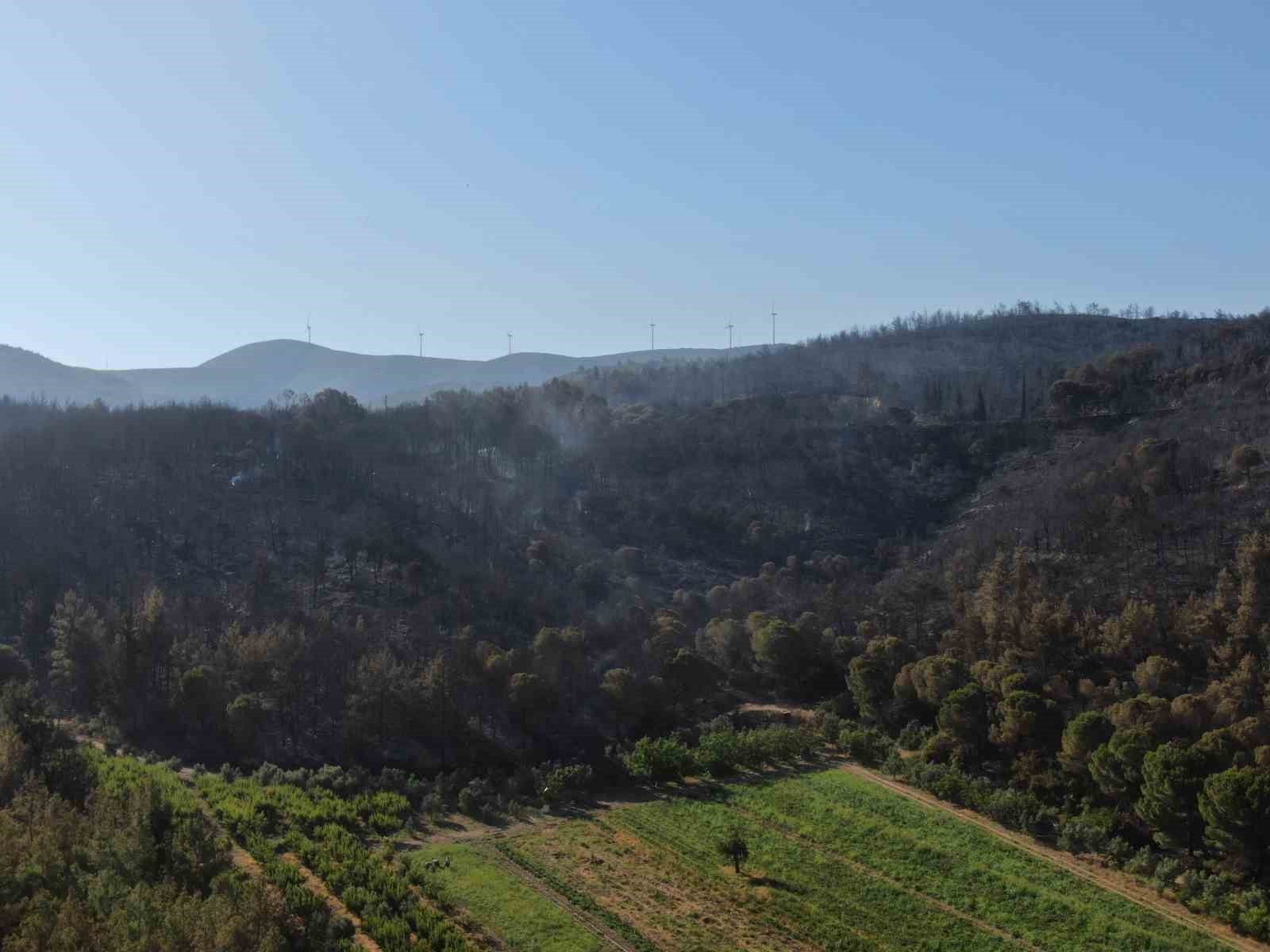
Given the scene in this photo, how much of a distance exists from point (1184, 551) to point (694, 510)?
26.1m

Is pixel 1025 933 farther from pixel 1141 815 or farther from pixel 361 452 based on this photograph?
pixel 361 452

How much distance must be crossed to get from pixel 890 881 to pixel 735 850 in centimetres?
346

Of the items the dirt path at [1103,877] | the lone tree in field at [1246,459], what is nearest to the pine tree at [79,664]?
the dirt path at [1103,877]

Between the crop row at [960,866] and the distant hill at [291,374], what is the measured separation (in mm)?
120299

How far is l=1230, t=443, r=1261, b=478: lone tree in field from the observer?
144ft

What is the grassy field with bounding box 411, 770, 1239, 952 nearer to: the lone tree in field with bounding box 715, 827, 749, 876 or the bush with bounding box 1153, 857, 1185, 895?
the lone tree in field with bounding box 715, 827, 749, 876

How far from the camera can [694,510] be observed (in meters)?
59.0

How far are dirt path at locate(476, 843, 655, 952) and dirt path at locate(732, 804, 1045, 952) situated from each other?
6.39 metres

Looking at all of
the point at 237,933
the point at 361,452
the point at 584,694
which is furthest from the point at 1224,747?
the point at 361,452

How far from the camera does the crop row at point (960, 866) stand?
20.2m

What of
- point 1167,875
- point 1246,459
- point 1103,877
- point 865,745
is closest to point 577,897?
point 1103,877

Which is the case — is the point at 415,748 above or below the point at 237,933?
below

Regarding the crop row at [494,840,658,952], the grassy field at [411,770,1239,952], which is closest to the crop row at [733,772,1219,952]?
the grassy field at [411,770,1239,952]

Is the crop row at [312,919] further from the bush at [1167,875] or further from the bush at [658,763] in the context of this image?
the bush at [1167,875]
